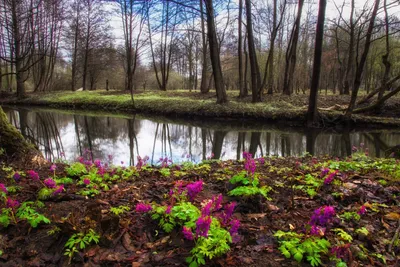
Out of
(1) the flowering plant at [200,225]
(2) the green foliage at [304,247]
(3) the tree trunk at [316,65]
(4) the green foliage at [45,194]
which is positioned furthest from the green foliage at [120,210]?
(3) the tree trunk at [316,65]

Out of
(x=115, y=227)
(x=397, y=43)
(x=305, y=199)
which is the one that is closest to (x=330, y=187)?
(x=305, y=199)

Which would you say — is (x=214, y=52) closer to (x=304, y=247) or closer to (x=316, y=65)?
(x=316, y=65)

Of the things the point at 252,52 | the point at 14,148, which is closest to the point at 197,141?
the point at 14,148

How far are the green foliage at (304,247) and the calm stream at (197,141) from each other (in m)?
4.35

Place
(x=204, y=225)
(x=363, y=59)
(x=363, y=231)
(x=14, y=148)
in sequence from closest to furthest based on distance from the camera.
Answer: (x=204, y=225) < (x=363, y=231) < (x=14, y=148) < (x=363, y=59)

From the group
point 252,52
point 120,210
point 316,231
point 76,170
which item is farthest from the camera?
point 252,52

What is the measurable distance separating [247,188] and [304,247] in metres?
0.84

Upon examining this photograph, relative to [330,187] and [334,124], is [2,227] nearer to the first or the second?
[330,187]

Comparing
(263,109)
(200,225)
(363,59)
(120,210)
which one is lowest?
(120,210)

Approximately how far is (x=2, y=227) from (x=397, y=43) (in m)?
26.1

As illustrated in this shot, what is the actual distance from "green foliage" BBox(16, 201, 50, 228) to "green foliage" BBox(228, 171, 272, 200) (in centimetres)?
173

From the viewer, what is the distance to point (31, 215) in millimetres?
2230

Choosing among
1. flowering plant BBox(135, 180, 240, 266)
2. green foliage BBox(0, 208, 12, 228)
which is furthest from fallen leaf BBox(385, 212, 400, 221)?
green foliage BBox(0, 208, 12, 228)

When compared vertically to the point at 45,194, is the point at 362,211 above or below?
below
